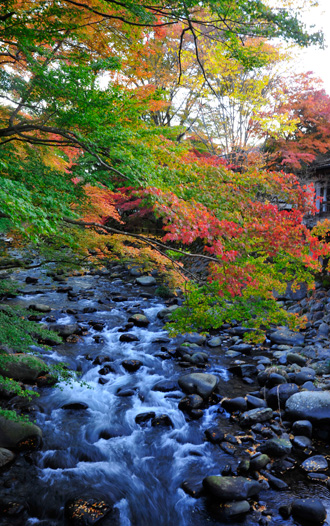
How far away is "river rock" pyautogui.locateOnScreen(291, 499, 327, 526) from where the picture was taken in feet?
13.3

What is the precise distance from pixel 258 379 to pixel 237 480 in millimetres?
3329

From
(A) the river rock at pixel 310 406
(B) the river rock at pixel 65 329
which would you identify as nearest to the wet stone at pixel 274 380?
(A) the river rock at pixel 310 406

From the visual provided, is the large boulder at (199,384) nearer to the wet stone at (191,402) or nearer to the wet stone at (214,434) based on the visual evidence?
the wet stone at (191,402)

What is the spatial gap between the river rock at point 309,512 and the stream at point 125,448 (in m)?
0.27

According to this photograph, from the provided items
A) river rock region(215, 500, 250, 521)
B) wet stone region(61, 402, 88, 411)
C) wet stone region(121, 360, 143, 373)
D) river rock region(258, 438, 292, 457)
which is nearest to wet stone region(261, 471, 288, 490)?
river rock region(258, 438, 292, 457)

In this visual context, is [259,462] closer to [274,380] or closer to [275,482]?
[275,482]

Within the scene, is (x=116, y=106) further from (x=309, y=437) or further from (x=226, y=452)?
(x=309, y=437)

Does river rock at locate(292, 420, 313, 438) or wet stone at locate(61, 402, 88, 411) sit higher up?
river rock at locate(292, 420, 313, 438)

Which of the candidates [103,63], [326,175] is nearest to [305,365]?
[103,63]

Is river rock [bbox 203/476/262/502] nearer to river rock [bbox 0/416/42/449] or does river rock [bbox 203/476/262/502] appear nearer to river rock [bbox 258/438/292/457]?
river rock [bbox 258/438/292/457]

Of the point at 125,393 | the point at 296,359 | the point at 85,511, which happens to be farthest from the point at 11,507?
the point at 296,359

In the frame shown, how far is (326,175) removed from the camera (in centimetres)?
1625

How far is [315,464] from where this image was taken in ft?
16.4

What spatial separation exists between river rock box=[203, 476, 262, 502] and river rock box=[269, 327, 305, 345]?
586 centimetres
